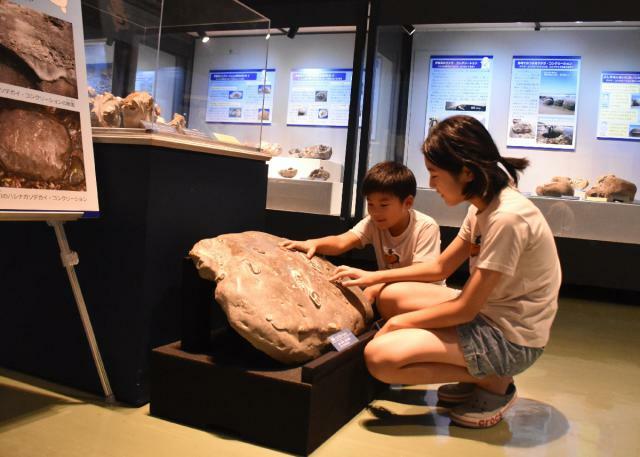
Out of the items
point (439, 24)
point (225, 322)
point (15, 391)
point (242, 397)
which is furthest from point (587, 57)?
point (15, 391)

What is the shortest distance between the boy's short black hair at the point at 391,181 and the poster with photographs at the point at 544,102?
11.1 ft

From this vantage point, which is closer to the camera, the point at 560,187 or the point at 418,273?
the point at 418,273

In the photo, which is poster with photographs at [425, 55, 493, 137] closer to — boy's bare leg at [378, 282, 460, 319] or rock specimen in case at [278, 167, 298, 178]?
rock specimen in case at [278, 167, 298, 178]

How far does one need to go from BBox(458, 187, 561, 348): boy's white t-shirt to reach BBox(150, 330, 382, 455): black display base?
51 centimetres

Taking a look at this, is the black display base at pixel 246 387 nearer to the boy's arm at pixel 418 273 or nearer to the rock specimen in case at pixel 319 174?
the boy's arm at pixel 418 273

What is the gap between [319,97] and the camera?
5.70 metres

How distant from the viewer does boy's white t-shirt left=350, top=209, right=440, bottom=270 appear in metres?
2.58

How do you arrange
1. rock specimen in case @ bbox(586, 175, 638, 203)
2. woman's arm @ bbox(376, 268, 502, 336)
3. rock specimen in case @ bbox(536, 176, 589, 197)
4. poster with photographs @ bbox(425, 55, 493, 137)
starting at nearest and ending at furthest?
woman's arm @ bbox(376, 268, 502, 336)
rock specimen in case @ bbox(586, 175, 638, 203)
rock specimen in case @ bbox(536, 176, 589, 197)
poster with photographs @ bbox(425, 55, 493, 137)

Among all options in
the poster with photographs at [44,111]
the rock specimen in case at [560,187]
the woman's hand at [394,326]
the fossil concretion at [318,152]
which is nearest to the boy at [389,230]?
the woman's hand at [394,326]

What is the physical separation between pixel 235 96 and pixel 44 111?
0.97 meters

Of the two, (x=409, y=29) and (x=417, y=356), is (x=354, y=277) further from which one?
(x=409, y=29)

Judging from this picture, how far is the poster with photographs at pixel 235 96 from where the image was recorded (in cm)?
283

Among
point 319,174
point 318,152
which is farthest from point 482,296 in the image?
point 318,152

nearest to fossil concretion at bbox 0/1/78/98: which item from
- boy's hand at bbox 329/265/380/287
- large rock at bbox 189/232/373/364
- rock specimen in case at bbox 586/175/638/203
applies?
large rock at bbox 189/232/373/364
